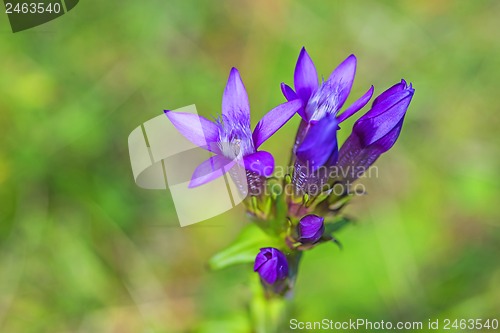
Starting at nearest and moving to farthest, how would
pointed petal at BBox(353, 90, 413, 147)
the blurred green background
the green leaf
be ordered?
pointed petal at BBox(353, 90, 413, 147), the green leaf, the blurred green background

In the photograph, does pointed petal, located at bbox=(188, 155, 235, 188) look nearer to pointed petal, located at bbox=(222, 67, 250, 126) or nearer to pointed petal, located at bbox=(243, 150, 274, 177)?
pointed petal, located at bbox=(243, 150, 274, 177)

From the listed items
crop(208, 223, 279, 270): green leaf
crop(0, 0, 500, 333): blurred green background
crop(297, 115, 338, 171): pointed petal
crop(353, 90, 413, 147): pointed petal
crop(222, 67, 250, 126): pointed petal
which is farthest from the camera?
crop(0, 0, 500, 333): blurred green background

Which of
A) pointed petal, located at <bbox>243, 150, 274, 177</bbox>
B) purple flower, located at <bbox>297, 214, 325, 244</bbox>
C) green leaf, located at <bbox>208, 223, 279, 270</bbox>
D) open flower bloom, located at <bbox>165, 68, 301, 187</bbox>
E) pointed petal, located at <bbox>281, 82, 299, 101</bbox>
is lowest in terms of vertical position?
green leaf, located at <bbox>208, 223, 279, 270</bbox>

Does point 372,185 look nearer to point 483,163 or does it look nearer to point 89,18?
point 483,163

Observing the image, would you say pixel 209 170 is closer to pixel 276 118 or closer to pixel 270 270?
pixel 276 118

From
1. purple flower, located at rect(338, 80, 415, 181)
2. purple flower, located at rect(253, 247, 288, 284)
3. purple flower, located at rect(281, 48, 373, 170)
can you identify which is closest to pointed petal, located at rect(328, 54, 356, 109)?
purple flower, located at rect(281, 48, 373, 170)

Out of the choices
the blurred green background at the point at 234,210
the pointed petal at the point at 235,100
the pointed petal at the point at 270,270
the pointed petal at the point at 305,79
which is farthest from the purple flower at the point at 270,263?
the blurred green background at the point at 234,210
